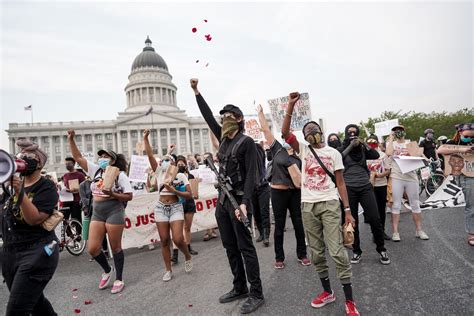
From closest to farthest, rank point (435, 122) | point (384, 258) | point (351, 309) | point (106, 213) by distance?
point (351, 309) → point (384, 258) → point (106, 213) → point (435, 122)

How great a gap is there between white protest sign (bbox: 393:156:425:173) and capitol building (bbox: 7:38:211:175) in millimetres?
76238

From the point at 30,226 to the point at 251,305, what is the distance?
7.35 feet

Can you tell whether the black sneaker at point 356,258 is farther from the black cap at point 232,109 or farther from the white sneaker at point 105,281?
the white sneaker at point 105,281

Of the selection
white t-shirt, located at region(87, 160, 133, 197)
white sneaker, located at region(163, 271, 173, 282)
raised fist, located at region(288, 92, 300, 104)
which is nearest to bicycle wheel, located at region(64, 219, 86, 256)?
white t-shirt, located at region(87, 160, 133, 197)

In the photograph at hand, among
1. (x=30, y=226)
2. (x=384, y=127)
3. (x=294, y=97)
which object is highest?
(x=294, y=97)

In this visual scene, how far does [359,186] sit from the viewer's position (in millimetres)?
4695

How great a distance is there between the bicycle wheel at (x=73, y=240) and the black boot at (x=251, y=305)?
17.3ft

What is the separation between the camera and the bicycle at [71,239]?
7098 millimetres

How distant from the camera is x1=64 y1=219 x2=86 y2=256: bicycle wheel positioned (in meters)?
7.10

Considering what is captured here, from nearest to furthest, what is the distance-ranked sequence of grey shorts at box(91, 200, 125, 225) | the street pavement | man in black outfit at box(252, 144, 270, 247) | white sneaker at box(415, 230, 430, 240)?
the street pavement
grey shorts at box(91, 200, 125, 225)
white sneaker at box(415, 230, 430, 240)
man in black outfit at box(252, 144, 270, 247)

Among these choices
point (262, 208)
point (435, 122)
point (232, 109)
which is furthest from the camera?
point (435, 122)

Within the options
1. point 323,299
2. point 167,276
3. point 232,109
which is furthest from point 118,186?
point 323,299

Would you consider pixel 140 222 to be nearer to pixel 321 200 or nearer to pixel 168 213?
pixel 168 213

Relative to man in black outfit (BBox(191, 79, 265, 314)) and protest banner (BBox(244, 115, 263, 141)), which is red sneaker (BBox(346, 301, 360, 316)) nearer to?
man in black outfit (BBox(191, 79, 265, 314))
